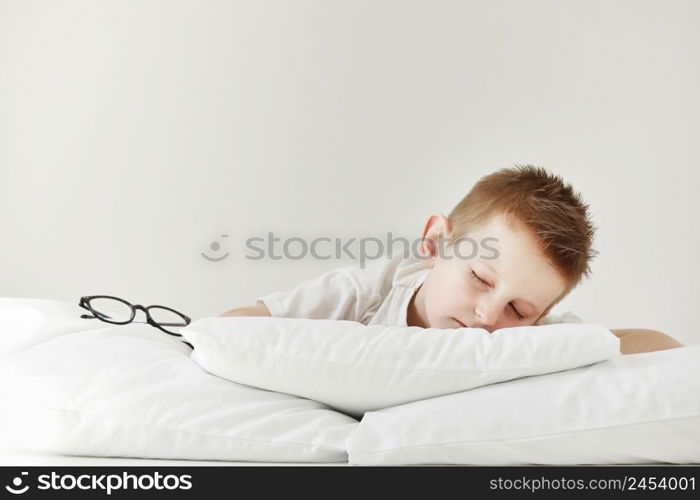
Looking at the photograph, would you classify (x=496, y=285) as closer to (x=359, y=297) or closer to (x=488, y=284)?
(x=488, y=284)

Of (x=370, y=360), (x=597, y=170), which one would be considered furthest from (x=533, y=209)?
(x=597, y=170)

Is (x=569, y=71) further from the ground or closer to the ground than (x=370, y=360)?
further from the ground

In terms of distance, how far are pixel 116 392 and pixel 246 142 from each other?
1893 mm

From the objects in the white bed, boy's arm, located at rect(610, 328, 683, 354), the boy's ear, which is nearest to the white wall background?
the boy's ear

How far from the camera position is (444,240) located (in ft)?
4.89

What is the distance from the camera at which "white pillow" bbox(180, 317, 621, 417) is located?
0.83 m

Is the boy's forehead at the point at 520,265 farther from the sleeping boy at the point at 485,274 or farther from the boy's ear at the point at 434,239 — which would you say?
the boy's ear at the point at 434,239

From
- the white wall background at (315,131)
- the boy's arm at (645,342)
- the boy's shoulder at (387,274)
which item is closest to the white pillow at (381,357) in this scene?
the boy's arm at (645,342)

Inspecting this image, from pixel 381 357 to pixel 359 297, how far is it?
2.05ft

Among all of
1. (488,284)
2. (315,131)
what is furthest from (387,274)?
(315,131)

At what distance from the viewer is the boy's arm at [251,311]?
4.15 feet

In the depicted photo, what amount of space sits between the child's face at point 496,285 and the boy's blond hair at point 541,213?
0.07 feet

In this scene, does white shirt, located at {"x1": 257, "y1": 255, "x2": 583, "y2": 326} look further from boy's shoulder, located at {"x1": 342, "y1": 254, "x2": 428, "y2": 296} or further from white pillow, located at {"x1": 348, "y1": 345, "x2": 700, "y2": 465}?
white pillow, located at {"x1": 348, "y1": 345, "x2": 700, "y2": 465}
